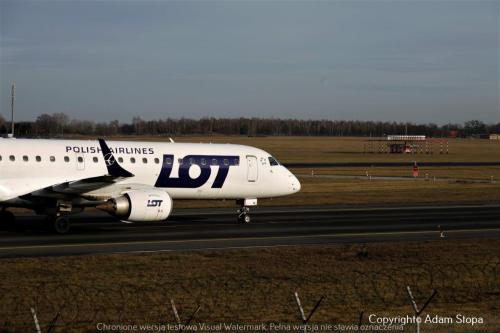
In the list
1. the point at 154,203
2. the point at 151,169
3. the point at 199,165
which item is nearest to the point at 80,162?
the point at 151,169

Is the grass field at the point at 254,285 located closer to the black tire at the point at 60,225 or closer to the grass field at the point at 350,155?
the black tire at the point at 60,225

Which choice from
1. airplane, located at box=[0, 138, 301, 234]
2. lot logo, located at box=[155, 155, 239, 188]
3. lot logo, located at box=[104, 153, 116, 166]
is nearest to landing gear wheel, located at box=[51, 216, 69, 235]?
airplane, located at box=[0, 138, 301, 234]

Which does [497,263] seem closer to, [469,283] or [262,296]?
[469,283]

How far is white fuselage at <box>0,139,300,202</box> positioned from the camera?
29203 mm

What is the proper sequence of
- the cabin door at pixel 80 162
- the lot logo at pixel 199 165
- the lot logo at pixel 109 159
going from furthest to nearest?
the lot logo at pixel 199 165 < the lot logo at pixel 109 159 < the cabin door at pixel 80 162

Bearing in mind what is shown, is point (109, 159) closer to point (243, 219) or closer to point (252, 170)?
point (243, 219)

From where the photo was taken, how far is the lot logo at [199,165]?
32281 millimetres

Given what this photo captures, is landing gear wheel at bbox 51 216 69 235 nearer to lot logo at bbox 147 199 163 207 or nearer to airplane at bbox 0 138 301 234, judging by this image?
airplane at bbox 0 138 301 234

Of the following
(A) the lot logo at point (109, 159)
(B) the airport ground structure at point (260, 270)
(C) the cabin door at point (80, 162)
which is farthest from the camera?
(A) the lot logo at point (109, 159)

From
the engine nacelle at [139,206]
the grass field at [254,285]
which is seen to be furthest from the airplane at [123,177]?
the grass field at [254,285]

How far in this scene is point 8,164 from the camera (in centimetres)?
2877

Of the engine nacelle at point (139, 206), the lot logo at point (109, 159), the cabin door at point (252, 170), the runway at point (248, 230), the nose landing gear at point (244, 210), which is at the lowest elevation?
the runway at point (248, 230)

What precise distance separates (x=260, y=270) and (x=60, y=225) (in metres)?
10.5

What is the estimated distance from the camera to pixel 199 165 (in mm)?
33156
